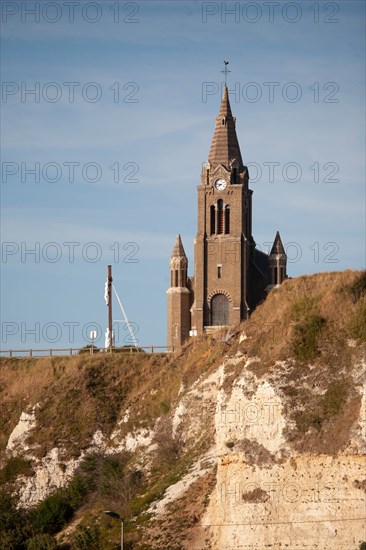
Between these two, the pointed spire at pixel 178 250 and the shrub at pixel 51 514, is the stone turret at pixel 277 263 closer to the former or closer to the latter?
the pointed spire at pixel 178 250

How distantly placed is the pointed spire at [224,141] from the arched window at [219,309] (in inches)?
487

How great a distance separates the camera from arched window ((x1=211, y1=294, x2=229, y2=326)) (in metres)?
121

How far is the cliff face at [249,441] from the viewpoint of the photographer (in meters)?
61.6

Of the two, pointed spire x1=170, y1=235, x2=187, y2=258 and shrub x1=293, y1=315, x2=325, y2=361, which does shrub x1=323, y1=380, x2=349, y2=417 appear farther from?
pointed spire x1=170, y1=235, x2=187, y2=258

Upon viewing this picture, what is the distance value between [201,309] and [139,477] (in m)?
48.0

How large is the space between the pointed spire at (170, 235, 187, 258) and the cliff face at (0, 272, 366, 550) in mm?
42896

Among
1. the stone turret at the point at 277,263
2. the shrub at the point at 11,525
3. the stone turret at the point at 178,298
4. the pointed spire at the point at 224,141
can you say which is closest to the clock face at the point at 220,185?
the pointed spire at the point at 224,141

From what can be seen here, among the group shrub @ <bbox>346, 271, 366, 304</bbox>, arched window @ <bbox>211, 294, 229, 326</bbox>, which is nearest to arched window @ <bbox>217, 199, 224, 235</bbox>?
arched window @ <bbox>211, 294, 229, 326</bbox>

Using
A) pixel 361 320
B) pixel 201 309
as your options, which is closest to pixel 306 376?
pixel 361 320

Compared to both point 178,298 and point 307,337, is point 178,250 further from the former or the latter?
point 307,337

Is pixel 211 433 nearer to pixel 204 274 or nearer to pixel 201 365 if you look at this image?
pixel 201 365

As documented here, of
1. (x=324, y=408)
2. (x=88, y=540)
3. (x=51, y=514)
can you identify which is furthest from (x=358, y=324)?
(x=51, y=514)

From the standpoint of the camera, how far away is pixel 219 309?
12162 cm

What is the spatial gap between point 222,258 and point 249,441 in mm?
59395
